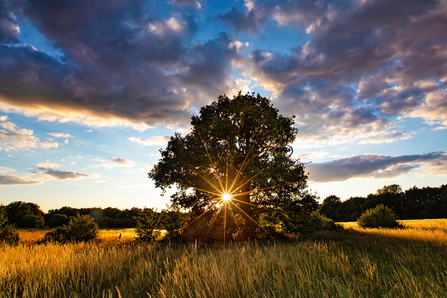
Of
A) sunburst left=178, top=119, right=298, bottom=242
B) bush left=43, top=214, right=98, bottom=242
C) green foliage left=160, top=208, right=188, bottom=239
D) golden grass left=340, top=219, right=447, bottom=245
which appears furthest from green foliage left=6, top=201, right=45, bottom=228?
golden grass left=340, top=219, right=447, bottom=245

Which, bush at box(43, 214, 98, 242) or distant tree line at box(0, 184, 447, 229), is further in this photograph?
distant tree line at box(0, 184, 447, 229)

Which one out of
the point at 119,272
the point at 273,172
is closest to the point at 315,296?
the point at 119,272

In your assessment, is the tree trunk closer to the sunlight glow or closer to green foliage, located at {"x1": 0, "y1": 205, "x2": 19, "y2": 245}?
the sunlight glow

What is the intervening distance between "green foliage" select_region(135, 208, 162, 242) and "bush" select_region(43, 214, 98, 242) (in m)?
4.15

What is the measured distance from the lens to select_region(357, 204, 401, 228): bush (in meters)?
25.6

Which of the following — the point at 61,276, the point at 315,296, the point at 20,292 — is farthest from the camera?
the point at 61,276

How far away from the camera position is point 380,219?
84.6ft

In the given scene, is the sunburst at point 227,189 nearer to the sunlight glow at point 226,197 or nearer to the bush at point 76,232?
the sunlight glow at point 226,197

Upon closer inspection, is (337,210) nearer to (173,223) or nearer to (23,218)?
(173,223)

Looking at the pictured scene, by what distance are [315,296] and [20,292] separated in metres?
6.20

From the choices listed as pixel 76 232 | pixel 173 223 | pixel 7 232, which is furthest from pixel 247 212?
pixel 7 232

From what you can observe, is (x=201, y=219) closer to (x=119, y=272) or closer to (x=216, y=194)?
(x=216, y=194)

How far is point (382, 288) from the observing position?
412cm

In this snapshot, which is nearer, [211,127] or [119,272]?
[119,272]
